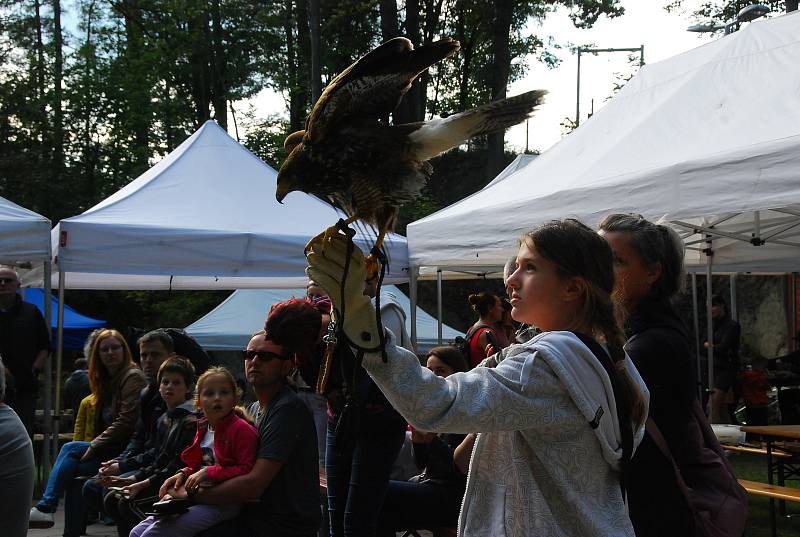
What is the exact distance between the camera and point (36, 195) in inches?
763

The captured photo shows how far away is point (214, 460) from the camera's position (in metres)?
3.79

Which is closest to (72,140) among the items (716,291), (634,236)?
(716,291)

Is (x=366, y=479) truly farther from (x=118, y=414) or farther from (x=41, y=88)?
(x=41, y=88)

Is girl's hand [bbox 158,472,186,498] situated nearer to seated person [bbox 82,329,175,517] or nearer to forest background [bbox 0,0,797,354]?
seated person [bbox 82,329,175,517]

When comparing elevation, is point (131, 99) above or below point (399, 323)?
above

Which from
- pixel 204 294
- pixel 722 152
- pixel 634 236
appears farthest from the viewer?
pixel 204 294

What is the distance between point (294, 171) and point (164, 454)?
2932 mm

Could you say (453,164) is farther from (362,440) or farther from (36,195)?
(362,440)

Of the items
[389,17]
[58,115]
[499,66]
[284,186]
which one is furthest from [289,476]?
[58,115]

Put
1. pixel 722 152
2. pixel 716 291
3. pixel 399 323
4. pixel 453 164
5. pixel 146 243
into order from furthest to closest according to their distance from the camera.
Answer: pixel 453 164, pixel 716 291, pixel 146 243, pixel 722 152, pixel 399 323

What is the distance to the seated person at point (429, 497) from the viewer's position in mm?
3801

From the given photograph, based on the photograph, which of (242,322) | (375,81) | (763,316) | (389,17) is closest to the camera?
(375,81)

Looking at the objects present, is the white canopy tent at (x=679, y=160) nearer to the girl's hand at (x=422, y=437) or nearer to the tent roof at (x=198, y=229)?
the tent roof at (x=198, y=229)

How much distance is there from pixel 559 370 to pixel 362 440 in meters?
2.18
